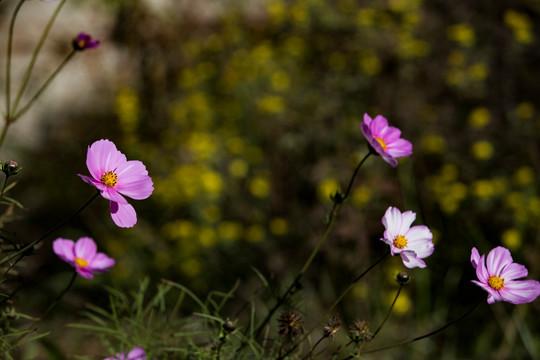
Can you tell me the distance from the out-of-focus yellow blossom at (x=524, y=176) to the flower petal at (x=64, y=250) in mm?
1909

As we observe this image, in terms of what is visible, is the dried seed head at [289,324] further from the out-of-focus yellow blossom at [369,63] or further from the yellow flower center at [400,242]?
the out-of-focus yellow blossom at [369,63]

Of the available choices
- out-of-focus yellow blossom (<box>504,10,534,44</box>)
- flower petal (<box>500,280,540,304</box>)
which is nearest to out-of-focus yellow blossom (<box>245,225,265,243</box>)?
flower petal (<box>500,280,540,304</box>)

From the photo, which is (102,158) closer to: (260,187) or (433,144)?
(260,187)

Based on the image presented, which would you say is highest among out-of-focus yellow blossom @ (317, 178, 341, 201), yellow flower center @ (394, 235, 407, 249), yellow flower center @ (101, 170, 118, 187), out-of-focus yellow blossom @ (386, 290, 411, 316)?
yellow flower center @ (101, 170, 118, 187)

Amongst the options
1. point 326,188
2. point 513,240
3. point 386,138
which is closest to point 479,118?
point 513,240

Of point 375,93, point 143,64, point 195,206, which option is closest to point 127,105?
point 143,64

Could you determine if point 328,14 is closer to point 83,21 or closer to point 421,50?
point 421,50

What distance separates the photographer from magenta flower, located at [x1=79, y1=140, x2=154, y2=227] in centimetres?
60

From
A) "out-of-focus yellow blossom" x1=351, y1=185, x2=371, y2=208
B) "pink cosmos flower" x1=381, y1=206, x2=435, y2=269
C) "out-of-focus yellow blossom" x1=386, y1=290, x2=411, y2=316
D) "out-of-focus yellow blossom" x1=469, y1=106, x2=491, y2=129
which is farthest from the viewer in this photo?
"out-of-focus yellow blossom" x1=469, y1=106, x2=491, y2=129

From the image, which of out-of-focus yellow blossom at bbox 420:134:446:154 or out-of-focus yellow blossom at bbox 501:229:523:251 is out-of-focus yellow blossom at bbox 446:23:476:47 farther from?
out-of-focus yellow blossom at bbox 501:229:523:251

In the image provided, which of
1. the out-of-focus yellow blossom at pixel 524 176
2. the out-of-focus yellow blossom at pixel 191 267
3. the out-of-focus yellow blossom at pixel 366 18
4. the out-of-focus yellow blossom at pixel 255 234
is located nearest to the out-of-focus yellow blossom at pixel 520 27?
the out-of-focus yellow blossom at pixel 366 18

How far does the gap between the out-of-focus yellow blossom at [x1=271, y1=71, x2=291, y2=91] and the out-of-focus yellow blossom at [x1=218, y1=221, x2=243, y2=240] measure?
0.79 m

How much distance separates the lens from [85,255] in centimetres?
75

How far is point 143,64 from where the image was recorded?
3.06 meters
